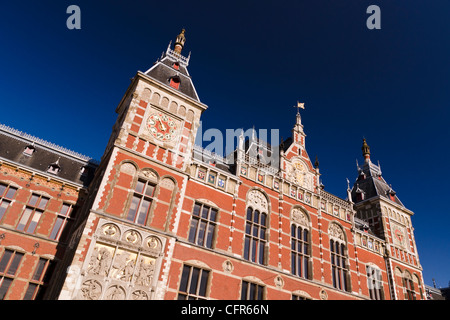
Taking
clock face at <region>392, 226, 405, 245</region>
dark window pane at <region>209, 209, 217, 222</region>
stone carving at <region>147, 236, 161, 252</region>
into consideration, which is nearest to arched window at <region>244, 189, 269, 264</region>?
dark window pane at <region>209, 209, 217, 222</region>

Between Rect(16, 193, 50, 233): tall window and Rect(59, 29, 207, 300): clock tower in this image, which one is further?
Rect(16, 193, 50, 233): tall window

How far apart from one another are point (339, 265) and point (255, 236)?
856 cm

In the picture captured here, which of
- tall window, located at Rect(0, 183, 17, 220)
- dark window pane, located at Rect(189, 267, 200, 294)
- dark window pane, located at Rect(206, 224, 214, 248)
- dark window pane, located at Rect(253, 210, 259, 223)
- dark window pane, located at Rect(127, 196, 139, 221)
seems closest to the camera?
dark window pane, located at Rect(127, 196, 139, 221)

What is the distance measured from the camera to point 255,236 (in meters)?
21.7

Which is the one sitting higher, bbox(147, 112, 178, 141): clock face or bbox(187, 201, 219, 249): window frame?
bbox(147, 112, 178, 141): clock face

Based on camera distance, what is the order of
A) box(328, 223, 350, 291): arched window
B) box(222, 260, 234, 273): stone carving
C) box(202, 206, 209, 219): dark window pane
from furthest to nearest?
box(328, 223, 350, 291): arched window
box(202, 206, 209, 219): dark window pane
box(222, 260, 234, 273): stone carving

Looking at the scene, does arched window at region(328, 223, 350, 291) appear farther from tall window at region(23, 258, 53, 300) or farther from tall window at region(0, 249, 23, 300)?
tall window at region(0, 249, 23, 300)

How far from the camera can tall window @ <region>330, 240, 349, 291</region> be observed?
957 inches

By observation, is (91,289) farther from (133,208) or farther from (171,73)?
(171,73)

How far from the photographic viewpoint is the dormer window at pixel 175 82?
75.0 feet

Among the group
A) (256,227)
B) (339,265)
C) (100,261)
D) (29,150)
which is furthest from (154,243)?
(339,265)

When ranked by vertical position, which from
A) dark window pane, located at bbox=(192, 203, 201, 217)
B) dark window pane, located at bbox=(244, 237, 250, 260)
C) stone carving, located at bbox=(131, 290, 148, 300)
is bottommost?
stone carving, located at bbox=(131, 290, 148, 300)

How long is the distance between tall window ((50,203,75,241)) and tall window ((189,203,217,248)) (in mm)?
7669
